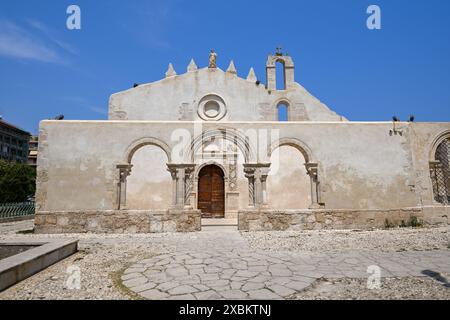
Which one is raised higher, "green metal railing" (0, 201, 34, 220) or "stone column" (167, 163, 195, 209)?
"stone column" (167, 163, 195, 209)

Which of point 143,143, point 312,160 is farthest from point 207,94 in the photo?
point 312,160

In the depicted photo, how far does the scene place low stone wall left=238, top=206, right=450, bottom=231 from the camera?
26.7 feet

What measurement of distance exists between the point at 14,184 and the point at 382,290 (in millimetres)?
22784

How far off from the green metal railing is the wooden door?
8739 millimetres

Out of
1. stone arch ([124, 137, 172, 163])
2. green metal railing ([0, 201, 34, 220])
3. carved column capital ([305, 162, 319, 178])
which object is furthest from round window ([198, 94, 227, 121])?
green metal railing ([0, 201, 34, 220])

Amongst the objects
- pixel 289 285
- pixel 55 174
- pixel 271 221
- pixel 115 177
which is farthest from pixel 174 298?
pixel 55 174

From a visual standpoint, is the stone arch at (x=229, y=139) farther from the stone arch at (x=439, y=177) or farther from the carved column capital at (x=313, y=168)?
the stone arch at (x=439, y=177)

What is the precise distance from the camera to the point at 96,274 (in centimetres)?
378

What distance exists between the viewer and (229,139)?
914 centimetres

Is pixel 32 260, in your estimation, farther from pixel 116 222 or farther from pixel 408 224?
pixel 408 224

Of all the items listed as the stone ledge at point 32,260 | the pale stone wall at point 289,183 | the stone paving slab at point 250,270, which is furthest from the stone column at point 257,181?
the stone ledge at point 32,260

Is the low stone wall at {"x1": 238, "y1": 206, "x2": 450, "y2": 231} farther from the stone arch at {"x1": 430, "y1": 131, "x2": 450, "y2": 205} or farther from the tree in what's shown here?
the tree

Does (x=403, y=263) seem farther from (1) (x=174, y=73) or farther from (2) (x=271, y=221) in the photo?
(1) (x=174, y=73)
